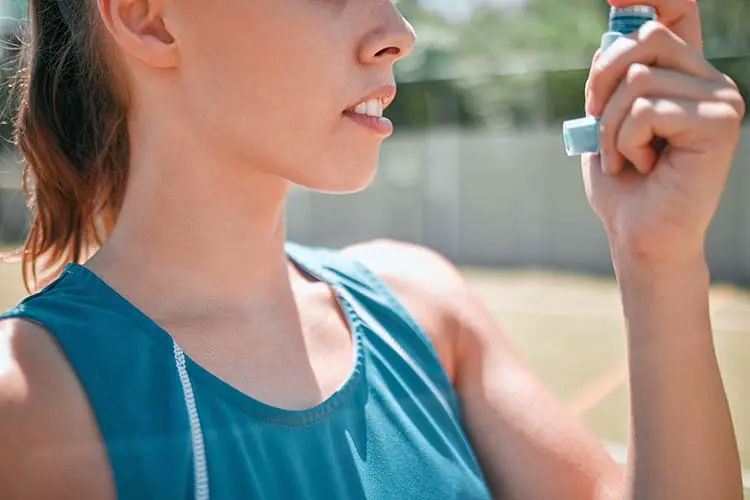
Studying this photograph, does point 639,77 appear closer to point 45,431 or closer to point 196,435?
point 196,435

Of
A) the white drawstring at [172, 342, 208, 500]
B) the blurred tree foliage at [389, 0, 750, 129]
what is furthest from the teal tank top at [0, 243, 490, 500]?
the blurred tree foliage at [389, 0, 750, 129]

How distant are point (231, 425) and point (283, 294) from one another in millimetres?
309

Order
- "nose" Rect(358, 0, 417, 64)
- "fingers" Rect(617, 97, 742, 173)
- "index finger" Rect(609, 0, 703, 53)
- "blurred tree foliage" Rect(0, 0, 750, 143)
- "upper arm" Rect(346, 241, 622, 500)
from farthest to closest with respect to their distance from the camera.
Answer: "blurred tree foliage" Rect(0, 0, 750, 143)
"upper arm" Rect(346, 241, 622, 500)
"nose" Rect(358, 0, 417, 64)
"index finger" Rect(609, 0, 703, 53)
"fingers" Rect(617, 97, 742, 173)

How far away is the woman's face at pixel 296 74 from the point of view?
1080mm

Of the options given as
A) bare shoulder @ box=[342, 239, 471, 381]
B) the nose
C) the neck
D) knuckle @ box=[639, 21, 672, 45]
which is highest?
the nose

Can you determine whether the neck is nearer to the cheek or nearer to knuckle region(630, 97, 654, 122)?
the cheek

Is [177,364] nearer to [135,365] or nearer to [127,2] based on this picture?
[135,365]

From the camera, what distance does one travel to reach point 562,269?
9484mm

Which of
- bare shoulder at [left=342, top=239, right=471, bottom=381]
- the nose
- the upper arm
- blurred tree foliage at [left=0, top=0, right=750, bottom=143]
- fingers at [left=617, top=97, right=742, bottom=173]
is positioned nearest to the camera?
fingers at [left=617, top=97, right=742, bottom=173]

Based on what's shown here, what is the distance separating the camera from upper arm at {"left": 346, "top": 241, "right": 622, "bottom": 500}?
3.92 feet

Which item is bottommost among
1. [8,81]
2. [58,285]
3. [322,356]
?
[322,356]

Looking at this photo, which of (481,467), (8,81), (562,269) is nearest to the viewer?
(481,467)

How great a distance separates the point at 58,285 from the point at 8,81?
0.55 meters

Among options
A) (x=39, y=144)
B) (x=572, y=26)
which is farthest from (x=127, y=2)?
(x=572, y=26)
